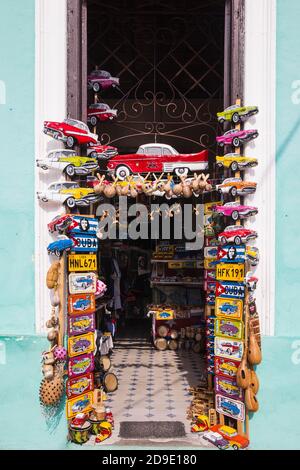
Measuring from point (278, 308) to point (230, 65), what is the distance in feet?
10.6

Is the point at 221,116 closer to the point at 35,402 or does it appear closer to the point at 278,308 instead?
the point at 278,308

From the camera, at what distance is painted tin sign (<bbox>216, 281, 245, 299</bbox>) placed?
16.1 feet

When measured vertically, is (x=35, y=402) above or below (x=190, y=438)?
above

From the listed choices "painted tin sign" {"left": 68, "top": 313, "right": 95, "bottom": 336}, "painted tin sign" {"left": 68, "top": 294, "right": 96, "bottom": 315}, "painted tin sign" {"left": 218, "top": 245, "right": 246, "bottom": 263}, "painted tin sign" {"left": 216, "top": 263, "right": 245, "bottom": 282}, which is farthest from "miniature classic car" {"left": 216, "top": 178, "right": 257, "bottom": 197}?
"painted tin sign" {"left": 68, "top": 313, "right": 95, "bottom": 336}

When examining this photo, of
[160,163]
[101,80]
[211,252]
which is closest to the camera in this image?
[160,163]

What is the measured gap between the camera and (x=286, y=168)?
5.14 m

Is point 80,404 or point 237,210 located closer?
point 237,210

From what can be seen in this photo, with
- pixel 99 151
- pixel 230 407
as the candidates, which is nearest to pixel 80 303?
pixel 99 151

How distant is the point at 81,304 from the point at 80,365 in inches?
30.7

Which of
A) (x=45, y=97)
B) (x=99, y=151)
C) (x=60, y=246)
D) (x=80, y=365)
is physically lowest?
(x=80, y=365)

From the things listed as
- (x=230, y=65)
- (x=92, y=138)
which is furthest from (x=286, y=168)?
(x=92, y=138)

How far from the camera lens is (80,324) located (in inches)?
203

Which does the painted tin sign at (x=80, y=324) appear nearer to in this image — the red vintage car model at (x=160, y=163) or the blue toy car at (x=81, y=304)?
the blue toy car at (x=81, y=304)

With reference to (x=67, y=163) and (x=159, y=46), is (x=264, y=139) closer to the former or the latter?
(x=67, y=163)
